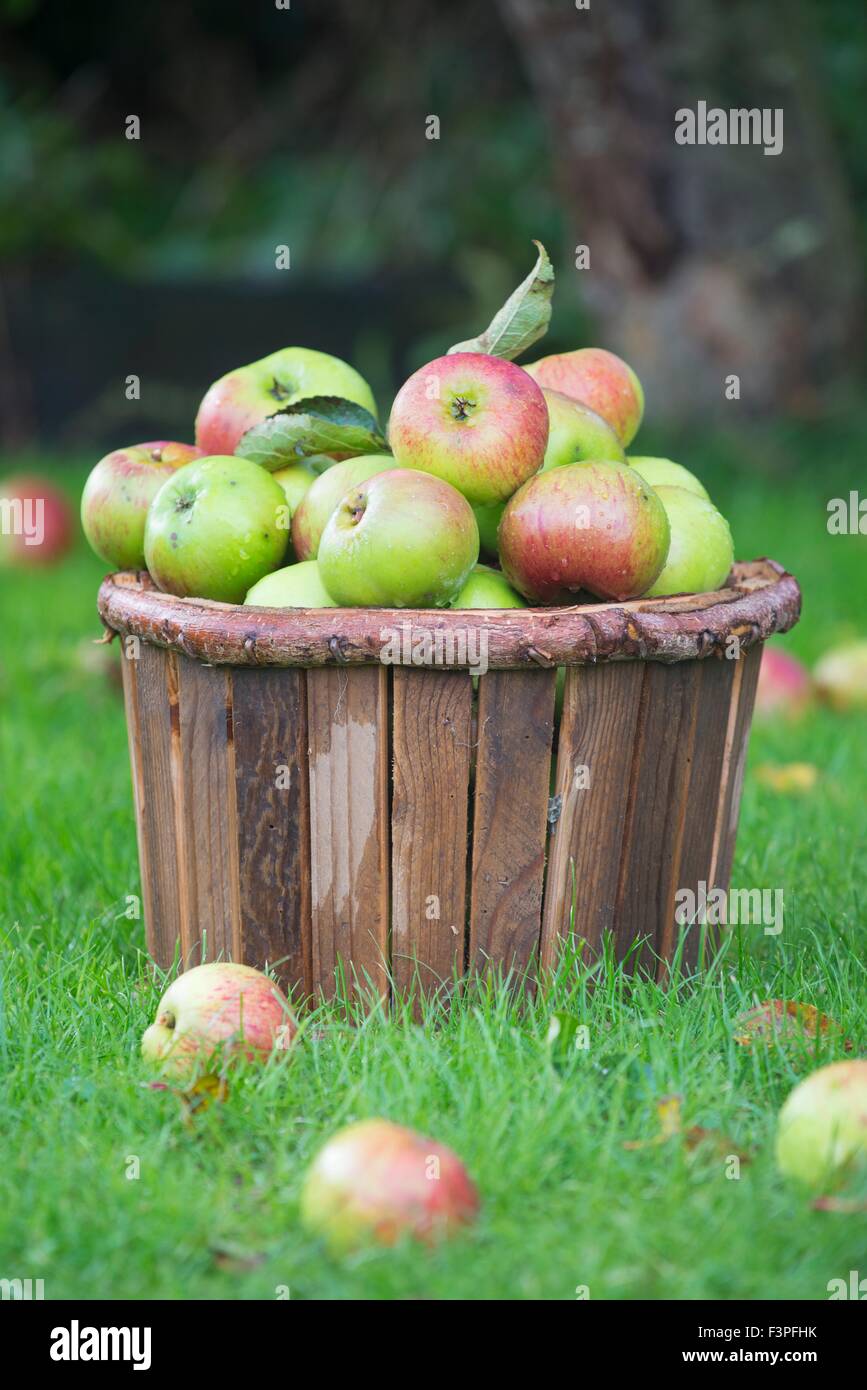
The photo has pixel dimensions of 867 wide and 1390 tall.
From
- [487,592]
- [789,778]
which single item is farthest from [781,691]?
[487,592]

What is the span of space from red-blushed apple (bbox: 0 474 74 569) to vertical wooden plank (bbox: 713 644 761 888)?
12.7 ft

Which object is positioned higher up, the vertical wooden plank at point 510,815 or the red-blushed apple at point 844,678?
the red-blushed apple at point 844,678

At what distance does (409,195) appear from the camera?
8562 millimetres

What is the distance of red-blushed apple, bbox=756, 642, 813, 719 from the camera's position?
4.19 metres

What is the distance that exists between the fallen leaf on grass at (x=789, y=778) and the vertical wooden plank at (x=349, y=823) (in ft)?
5.38

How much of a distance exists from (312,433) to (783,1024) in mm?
1208

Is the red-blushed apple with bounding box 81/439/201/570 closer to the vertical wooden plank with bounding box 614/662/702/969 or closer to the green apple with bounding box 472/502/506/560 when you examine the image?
the green apple with bounding box 472/502/506/560

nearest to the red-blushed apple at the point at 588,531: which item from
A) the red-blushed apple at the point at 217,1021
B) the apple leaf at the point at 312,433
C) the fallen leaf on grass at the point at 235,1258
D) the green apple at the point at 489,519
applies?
the green apple at the point at 489,519

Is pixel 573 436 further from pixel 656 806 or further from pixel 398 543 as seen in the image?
pixel 656 806

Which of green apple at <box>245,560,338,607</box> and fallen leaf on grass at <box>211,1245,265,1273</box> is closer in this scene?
fallen leaf on grass at <box>211,1245,265,1273</box>

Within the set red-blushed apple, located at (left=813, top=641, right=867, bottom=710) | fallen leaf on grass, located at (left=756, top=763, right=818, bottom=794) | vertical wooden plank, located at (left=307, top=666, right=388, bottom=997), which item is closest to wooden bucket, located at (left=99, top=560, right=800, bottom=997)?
vertical wooden plank, located at (left=307, top=666, right=388, bottom=997)

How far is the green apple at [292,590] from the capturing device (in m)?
2.21

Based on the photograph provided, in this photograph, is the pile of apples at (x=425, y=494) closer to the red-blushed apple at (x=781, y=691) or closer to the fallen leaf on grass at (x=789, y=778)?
the fallen leaf on grass at (x=789, y=778)
